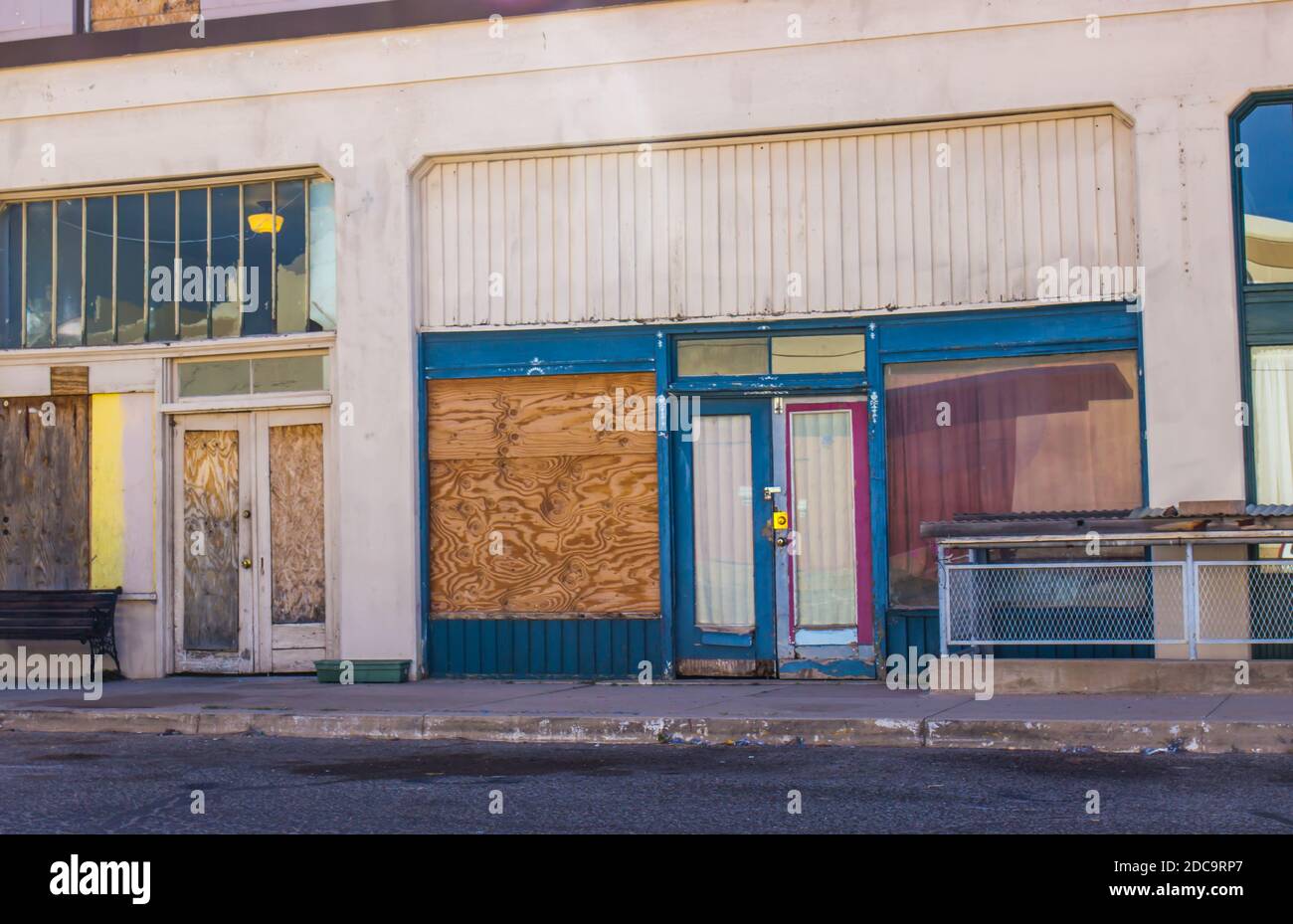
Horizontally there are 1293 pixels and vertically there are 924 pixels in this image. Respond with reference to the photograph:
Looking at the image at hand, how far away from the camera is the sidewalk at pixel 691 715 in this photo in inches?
405

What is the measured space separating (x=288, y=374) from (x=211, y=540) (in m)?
1.76

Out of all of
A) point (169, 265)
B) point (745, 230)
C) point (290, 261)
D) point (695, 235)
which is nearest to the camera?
point (745, 230)

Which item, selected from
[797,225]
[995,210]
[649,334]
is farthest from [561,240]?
[995,210]

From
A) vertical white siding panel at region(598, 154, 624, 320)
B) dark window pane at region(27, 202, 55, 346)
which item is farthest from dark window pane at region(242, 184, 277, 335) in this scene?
vertical white siding panel at region(598, 154, 624, 320)

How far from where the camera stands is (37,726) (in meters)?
12.6

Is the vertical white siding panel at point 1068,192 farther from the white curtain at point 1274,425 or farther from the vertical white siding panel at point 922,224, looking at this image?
the white curtain at point 1274,425

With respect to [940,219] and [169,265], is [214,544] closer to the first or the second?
[169,265]

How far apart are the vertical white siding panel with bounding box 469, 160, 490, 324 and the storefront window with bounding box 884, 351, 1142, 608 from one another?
368 cm

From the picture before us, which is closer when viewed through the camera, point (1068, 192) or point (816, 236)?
point (1068, 192)

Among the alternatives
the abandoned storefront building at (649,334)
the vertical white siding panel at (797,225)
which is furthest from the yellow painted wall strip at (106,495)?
the vertical white siding panel at (797,225)

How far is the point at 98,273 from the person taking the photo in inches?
627
